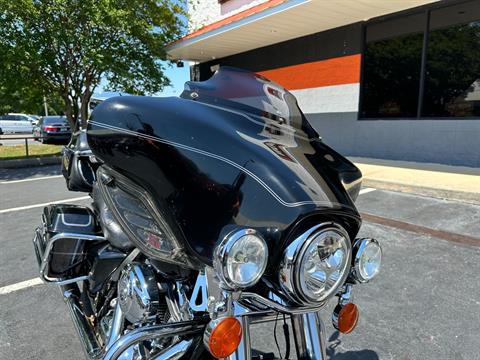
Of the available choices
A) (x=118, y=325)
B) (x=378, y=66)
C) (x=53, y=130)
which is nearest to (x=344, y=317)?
(x=118, y=325)

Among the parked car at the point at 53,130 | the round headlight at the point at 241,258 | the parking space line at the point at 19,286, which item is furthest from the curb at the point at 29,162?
the round headlight at the point at 241,258

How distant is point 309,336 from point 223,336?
0.42 metres

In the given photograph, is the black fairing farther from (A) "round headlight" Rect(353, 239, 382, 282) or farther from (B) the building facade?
(B) the building facade

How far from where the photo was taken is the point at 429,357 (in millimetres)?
2322

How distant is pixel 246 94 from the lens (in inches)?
65.1

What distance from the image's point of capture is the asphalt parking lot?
7.98ft

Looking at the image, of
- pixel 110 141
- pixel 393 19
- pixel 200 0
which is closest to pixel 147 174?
pixel 110 141

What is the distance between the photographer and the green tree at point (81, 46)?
9.48m

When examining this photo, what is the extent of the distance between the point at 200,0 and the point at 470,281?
14140mm

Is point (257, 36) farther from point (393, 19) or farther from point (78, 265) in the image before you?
point (78, 265)

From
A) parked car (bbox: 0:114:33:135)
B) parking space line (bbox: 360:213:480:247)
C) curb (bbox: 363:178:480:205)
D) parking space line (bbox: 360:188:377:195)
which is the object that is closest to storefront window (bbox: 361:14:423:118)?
curb (bbox: 363:178:480:205)

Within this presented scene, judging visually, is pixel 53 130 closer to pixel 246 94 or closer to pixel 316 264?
pixel 246 94

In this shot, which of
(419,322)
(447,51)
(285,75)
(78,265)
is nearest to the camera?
(78,265)

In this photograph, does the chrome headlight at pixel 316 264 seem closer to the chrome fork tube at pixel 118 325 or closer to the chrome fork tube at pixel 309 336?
the chrome fork tube at pixel 309 336
